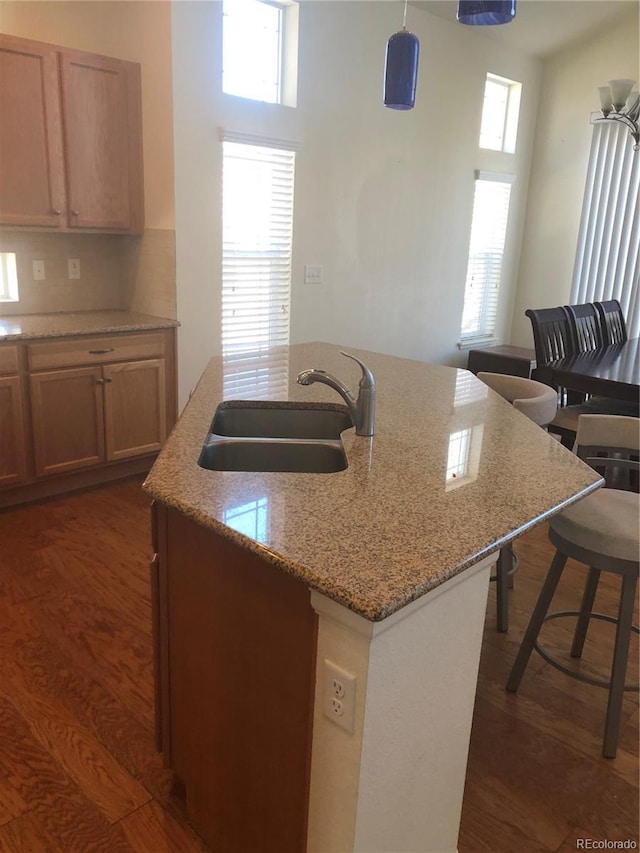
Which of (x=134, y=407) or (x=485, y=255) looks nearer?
(x=134, y=407)

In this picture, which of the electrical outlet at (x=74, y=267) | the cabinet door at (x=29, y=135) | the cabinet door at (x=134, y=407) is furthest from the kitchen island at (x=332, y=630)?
the electrical outlet at (x=74, y=267)

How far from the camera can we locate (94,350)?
3.57 m

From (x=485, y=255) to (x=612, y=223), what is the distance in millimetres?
1101

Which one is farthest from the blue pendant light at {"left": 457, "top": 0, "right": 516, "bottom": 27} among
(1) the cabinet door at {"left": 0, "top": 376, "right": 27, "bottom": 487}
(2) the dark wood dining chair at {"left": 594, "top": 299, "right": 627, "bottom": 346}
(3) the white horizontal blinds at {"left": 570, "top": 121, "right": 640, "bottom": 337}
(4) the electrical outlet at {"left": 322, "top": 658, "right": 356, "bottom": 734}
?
(3) the white horizontal blinds at {"left": 570, "top": 121, "right": 640, "bottom": 337}

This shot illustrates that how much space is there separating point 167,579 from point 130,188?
9.96 feet

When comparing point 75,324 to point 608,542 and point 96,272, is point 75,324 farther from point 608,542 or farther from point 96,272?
point 608,542

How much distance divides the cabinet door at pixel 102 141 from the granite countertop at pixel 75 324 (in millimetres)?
523

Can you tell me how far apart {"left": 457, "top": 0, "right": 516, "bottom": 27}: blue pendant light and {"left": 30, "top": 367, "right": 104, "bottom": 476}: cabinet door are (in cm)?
253

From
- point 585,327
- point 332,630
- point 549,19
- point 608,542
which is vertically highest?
point 549,19

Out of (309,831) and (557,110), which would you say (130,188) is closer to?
(309,831)

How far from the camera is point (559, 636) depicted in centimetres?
257

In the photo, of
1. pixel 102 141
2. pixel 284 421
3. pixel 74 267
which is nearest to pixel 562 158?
Result: pixel 102 141

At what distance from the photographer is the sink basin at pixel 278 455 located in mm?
1942

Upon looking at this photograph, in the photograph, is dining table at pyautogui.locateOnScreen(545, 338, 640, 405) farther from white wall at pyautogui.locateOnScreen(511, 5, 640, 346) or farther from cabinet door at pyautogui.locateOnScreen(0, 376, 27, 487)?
cabinet door at pyautogui.locateOnScreen(0, 376, 27, 487)
